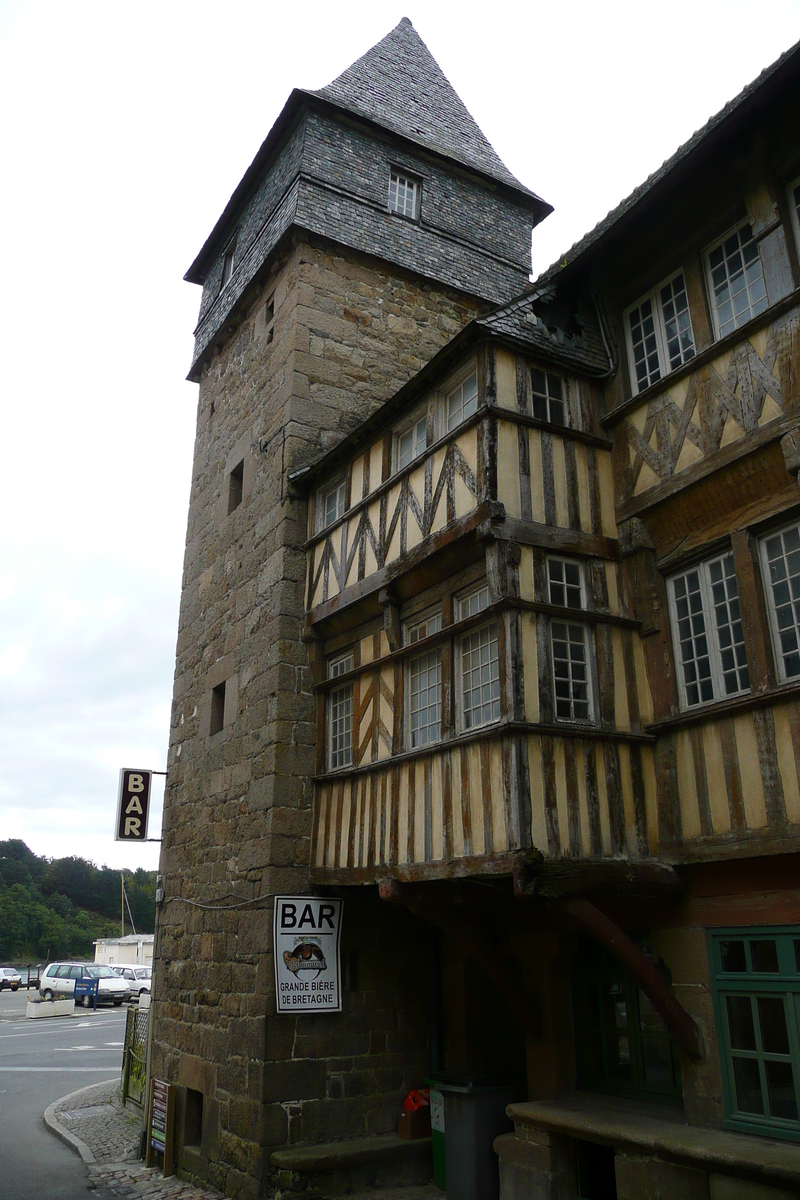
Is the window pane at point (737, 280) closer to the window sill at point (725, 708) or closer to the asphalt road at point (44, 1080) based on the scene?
the window sill at point (725, 708)

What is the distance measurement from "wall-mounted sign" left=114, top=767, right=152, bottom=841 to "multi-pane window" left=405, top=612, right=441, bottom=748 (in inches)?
219

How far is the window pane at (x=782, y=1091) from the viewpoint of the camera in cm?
489

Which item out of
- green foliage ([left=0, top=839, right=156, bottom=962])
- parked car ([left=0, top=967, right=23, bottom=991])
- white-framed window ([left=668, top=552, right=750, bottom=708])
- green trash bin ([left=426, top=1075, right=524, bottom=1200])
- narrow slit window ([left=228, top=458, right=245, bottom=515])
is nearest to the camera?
white-framed window ([left=668, top=552, right=750, bottom=708])

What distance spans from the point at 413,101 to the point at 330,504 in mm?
7408

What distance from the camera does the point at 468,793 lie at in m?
6.07

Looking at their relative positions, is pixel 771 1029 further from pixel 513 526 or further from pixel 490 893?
pixel 513 526

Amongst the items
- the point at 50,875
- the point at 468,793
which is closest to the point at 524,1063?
the point at 468,793

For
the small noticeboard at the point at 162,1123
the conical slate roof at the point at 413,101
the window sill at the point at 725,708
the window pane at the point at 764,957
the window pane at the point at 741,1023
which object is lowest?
the small noticeboard at the point at 162,1123

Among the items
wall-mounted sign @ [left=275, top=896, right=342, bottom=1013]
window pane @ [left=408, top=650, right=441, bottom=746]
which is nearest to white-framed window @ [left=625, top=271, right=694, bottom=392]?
window pane @ [left=408, top=650, right=441, bottom=746]

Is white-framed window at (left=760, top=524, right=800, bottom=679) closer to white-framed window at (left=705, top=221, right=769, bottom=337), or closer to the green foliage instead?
white-framed window at (left=705, top=221, right=769, bottom=337)

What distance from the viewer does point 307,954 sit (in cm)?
781

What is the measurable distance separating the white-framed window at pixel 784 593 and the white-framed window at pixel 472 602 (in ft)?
6.01

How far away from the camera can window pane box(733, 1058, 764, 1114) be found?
5066 millimetres

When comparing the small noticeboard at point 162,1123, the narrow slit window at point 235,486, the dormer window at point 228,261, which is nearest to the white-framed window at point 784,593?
the narrow slit window at point 235,486
